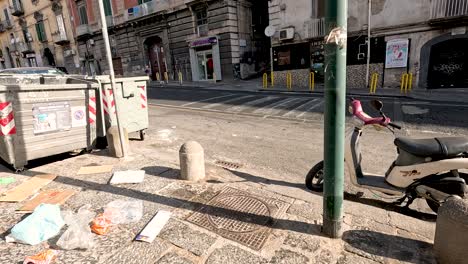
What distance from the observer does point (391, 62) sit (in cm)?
1413

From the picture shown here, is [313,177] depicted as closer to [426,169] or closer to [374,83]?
[426,169]

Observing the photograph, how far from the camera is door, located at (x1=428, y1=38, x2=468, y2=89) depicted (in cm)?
1275

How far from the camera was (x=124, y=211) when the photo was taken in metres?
3.23

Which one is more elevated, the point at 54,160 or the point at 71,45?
the point at 71,45

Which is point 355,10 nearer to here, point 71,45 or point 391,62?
point 391,62

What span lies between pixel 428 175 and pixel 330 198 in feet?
3.93

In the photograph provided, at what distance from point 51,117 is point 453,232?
219 inches

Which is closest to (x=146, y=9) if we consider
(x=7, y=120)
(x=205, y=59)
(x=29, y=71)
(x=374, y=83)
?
(x=205, y=59)

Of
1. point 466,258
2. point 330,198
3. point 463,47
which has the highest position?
point 463,47

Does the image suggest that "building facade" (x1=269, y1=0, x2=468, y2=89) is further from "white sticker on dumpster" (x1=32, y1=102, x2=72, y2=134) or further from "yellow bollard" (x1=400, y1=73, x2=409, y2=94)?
"white sticker on dumpster" (x1=32, y1=102, x2=72, y2=134)

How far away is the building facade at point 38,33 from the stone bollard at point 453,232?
37991mm

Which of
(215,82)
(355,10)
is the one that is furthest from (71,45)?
(355,10)

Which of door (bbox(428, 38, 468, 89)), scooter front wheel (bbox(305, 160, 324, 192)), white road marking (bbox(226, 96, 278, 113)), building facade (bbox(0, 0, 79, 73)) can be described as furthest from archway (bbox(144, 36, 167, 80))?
scooter front wheel (bbox(305, 160, 324, 192))

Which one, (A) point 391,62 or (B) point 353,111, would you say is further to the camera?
(A) point 391,62
